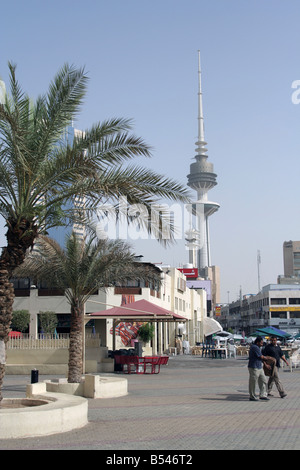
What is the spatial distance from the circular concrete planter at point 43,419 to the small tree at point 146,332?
86.1ft

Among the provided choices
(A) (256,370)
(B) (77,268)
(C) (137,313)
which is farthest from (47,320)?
(A) (256,370)

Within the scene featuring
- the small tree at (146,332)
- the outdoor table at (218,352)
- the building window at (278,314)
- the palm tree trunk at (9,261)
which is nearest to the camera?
the palm tree trunk at (9,261)

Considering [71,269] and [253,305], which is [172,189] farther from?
→ [253,305]

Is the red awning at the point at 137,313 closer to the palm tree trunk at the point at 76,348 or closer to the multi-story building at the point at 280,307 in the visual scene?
the palm tree trunk at the point at 76,348

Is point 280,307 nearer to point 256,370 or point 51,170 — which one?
point 256,370

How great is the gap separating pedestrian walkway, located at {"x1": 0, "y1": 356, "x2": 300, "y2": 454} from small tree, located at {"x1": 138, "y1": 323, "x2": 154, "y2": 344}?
18.9 m

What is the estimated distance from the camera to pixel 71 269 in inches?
694

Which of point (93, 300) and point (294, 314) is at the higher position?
point (93, 300)

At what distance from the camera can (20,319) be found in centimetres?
3731

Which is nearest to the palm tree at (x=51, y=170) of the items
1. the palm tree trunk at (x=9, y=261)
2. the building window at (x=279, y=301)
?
the palm tree trunk at (x=9, y=261)

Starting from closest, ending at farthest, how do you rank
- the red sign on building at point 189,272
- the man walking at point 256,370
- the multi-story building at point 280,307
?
the man walking at point 256,370, the red sign on building at point 189,272, the multi-story building at point 280,307

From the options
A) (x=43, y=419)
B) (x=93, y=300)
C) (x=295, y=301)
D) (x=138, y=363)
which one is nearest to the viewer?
(x=43, y=419)

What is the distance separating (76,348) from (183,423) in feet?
22.4

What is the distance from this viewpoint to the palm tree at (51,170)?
34.5ft
